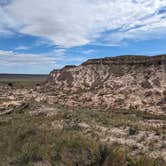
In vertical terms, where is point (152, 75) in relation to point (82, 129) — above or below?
above

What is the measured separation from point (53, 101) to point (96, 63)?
16334mm

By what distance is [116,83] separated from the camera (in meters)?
39.0

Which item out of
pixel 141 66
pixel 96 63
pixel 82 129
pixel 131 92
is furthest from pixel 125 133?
pixel 96 63

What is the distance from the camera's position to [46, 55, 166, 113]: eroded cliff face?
99.9 ft

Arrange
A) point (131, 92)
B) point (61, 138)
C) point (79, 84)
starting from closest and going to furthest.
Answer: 1. point (61, 138)
2. point (131, 92)
3. point (79, 84)

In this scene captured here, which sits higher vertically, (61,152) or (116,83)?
(116,83)

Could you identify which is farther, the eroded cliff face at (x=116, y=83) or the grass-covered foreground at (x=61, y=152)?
the eroded cliff face at (x=116, y=83)

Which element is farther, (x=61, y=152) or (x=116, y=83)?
(x=116, y=83)

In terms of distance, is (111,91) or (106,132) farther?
(111,91)

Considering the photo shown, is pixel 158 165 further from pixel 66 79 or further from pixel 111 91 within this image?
pixel 66 79

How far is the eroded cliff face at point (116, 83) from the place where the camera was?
99.9 ft

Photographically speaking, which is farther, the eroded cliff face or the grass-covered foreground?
the eroded cliff face

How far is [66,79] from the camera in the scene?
50156mm

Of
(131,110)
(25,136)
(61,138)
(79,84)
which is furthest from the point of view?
(79,84)
